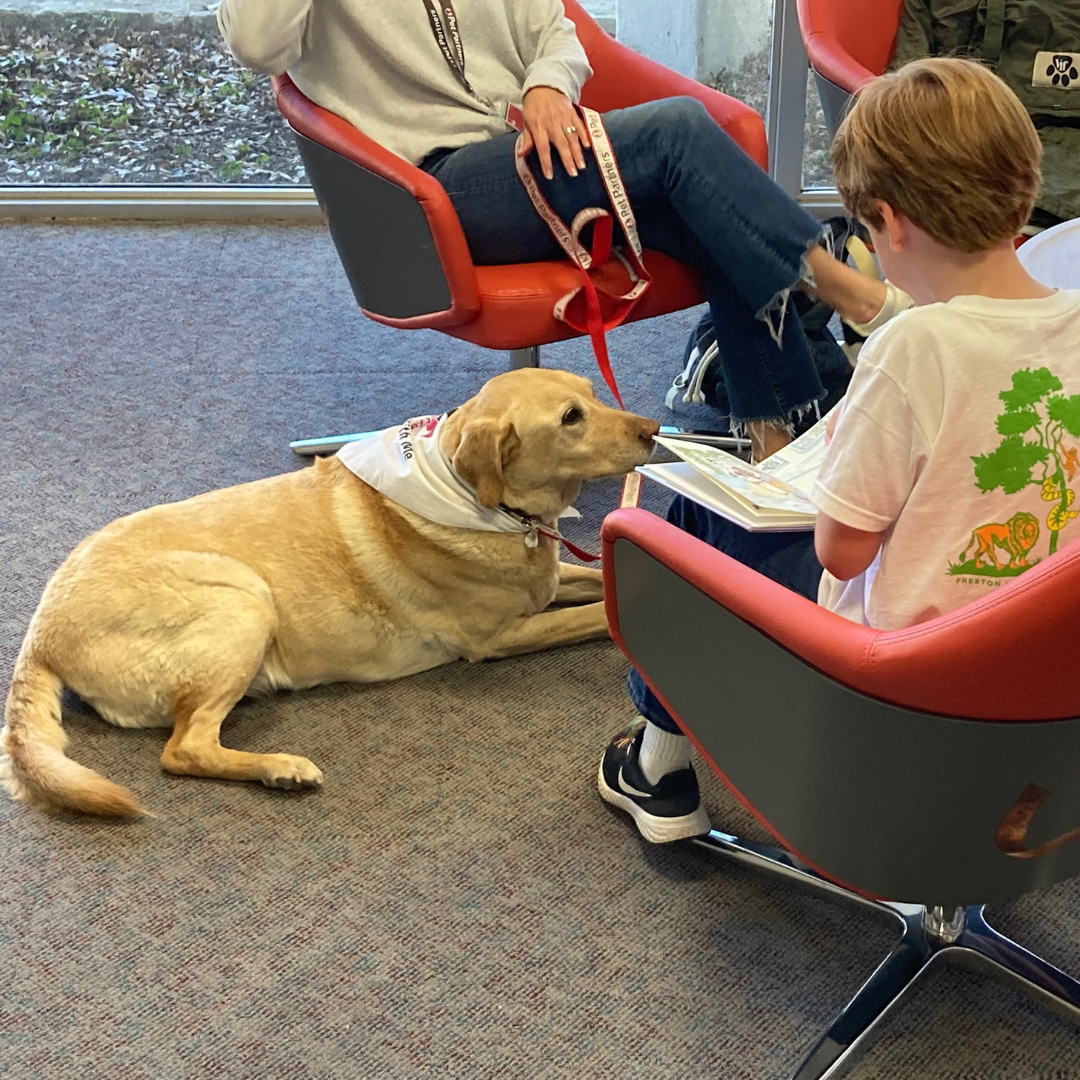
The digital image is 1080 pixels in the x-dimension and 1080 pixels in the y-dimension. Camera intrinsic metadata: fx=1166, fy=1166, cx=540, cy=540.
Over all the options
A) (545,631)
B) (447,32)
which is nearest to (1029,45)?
(447,32)

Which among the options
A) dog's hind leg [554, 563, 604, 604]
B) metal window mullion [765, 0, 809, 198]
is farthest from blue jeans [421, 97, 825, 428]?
metal window mullion [765, 0, 809, 198]

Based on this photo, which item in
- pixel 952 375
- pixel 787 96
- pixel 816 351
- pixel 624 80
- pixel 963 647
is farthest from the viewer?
pixel 787 96

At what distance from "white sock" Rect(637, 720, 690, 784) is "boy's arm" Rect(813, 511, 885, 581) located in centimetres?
58

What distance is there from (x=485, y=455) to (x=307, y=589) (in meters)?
0.42

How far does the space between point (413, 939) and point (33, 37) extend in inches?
165

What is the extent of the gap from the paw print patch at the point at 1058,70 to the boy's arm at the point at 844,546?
2185 mm

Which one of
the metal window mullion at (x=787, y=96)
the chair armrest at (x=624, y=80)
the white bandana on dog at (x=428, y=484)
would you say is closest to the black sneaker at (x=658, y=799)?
the white bandana on dog at (x=428, y=484)

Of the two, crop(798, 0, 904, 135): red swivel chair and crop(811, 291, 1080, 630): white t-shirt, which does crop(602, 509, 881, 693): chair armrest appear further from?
crop(798, 0, 904, 135): red swivel chair

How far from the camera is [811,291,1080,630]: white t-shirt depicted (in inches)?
44.4

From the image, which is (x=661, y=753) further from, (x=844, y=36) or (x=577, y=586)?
(x=844, y=36)

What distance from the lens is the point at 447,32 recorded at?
2.45 metres

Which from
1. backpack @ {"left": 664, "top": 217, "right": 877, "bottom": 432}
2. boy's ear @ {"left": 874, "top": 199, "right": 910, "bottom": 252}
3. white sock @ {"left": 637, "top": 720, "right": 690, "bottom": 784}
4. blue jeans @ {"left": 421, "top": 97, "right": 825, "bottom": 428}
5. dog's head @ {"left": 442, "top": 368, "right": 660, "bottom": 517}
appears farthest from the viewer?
backpack @ {"left": 664, "top": 217, "right": 877, "bottom": 432}

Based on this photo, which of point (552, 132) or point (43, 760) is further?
point (552, 132)

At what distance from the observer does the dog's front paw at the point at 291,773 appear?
197cm
